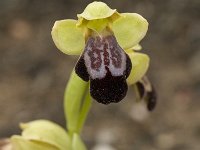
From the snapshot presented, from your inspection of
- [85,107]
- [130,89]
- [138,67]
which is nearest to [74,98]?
[85,107]

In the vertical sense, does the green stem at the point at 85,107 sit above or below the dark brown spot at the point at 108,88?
above

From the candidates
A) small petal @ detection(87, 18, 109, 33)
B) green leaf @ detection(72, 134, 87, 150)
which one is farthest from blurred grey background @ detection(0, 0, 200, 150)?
small petal @ detection(87, 18, 109, 33)

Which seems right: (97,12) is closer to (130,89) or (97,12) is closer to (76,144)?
(76,144)

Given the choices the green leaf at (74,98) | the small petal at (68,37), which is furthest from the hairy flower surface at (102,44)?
the green leaf at (74,98)

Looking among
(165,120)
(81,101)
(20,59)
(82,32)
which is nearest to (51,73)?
(20,59)

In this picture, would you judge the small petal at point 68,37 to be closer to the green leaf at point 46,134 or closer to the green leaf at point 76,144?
the green leaf at point 46,134

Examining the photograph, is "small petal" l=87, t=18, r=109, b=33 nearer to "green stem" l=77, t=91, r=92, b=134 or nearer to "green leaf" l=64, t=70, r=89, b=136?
"green leaf" l=64, t=70, r=89, b=136
